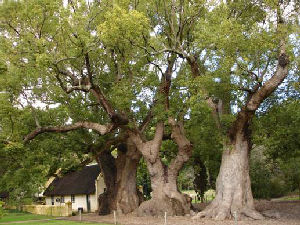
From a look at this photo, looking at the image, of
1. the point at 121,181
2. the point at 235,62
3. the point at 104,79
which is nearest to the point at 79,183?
the point at 121,181

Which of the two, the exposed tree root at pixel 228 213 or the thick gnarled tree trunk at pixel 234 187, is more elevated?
the thick gnarled tree trunk at pixel 234 187

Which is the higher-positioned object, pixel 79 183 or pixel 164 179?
pixel 79 183

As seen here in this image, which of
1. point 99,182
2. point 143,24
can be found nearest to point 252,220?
point 143,24

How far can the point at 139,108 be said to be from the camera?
24.7m

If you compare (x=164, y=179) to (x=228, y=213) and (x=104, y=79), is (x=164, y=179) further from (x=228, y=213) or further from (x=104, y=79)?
(x=104, y=79)

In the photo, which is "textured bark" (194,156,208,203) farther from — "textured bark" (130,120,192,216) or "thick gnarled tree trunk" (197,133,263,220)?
"thick gnarled tree trunk" (197,133,263,220)

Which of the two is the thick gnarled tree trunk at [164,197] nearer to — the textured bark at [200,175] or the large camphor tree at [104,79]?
the large camphor tree at [104,79]

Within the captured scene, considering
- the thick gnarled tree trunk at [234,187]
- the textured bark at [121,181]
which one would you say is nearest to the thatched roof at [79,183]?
the textured bark at [121,181]

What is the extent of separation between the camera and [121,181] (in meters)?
28.3

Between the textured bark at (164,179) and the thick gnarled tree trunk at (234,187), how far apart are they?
8.46ft

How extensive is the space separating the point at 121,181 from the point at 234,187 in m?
10.8

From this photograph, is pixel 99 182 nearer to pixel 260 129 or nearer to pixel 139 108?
pixel 139 108

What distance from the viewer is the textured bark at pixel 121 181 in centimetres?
2741

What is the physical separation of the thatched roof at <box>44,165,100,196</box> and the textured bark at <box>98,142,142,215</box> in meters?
10.5
